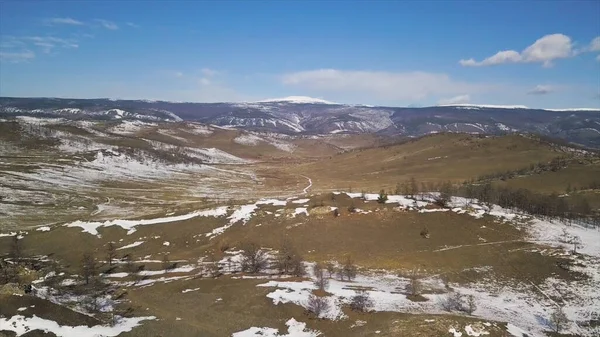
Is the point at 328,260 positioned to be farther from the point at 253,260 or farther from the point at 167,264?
the point at 167,264

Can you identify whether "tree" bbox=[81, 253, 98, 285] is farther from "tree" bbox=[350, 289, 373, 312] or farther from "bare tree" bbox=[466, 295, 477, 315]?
"bare tree" bbox=[466, 295, 477, 315]

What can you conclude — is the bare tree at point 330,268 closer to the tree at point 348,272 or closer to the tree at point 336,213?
the tree at point 348,272

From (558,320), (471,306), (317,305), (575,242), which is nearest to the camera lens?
(558,320)

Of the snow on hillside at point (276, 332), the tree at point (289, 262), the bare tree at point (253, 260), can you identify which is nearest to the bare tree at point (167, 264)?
the bare tree at point (253, 260)

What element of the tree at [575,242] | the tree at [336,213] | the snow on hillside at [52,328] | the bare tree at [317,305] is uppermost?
the snow on hillside at [52,328]

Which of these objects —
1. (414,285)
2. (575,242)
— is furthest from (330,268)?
(575,242)

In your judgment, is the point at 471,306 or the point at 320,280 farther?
the point at 320,280
